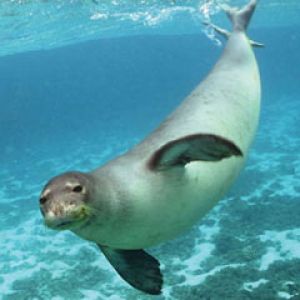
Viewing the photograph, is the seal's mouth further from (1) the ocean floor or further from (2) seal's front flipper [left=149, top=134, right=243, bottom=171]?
(1) the ocean floor

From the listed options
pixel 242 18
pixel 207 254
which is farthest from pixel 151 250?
pixel 242 18

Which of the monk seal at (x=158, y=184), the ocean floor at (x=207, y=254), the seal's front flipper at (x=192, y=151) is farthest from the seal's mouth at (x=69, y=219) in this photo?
the ocean floor at (x=207, y=254)

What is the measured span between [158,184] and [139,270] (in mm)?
1145

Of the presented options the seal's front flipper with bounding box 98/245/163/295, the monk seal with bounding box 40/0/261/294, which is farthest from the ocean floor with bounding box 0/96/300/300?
the monk seal with bounding box 40/0/261/294

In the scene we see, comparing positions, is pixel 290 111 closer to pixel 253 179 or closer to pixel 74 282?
pixel 253 179

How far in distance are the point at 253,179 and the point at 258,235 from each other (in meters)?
4.51

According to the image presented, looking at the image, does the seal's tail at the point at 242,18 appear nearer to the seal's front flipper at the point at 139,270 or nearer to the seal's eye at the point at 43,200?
the seal's front flipper at the point at 139,270

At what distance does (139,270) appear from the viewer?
399cm

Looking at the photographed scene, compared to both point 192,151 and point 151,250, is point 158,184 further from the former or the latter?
point 151,250

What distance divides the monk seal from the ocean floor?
19.9ft

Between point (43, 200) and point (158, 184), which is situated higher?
point (158, 184)

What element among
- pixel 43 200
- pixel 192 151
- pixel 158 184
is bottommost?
pixel 43 200

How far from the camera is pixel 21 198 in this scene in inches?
758

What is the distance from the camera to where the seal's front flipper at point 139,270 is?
3.93m
